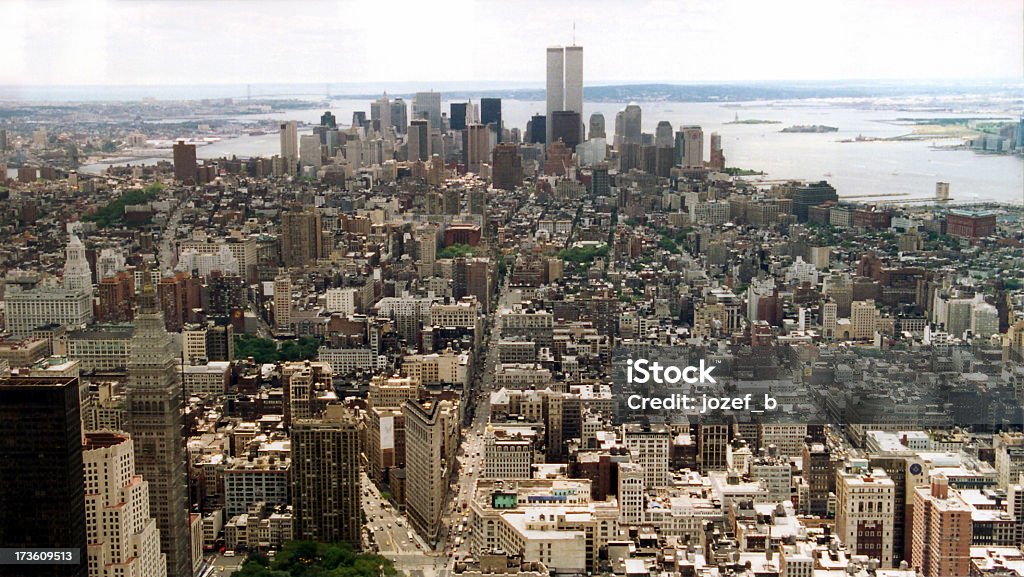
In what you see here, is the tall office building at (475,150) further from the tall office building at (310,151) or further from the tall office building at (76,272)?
the tall office building at (76,272)

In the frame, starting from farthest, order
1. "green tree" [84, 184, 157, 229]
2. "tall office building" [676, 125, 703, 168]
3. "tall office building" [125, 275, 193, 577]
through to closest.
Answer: "tall office building" [676, 125, 703, 168] < "green tree" [84, 184, 157, 229] < "tall office building" [125, 275, 193, 577]

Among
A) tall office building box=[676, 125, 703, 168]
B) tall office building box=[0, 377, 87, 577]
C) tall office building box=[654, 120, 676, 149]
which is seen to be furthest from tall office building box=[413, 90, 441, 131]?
tall office building box=[0, 377, 87, 577]

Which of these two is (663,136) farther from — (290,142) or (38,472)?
(38,472)

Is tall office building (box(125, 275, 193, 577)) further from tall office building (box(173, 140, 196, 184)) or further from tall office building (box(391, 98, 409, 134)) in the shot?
tall office building (box(391, 98, 409, 134))

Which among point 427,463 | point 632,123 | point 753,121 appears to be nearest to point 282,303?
point 427,463

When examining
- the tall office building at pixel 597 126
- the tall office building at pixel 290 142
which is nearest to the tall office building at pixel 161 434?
the tall office building at pixel 290 142

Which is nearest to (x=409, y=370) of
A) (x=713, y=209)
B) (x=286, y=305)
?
(x=286, y=305)
